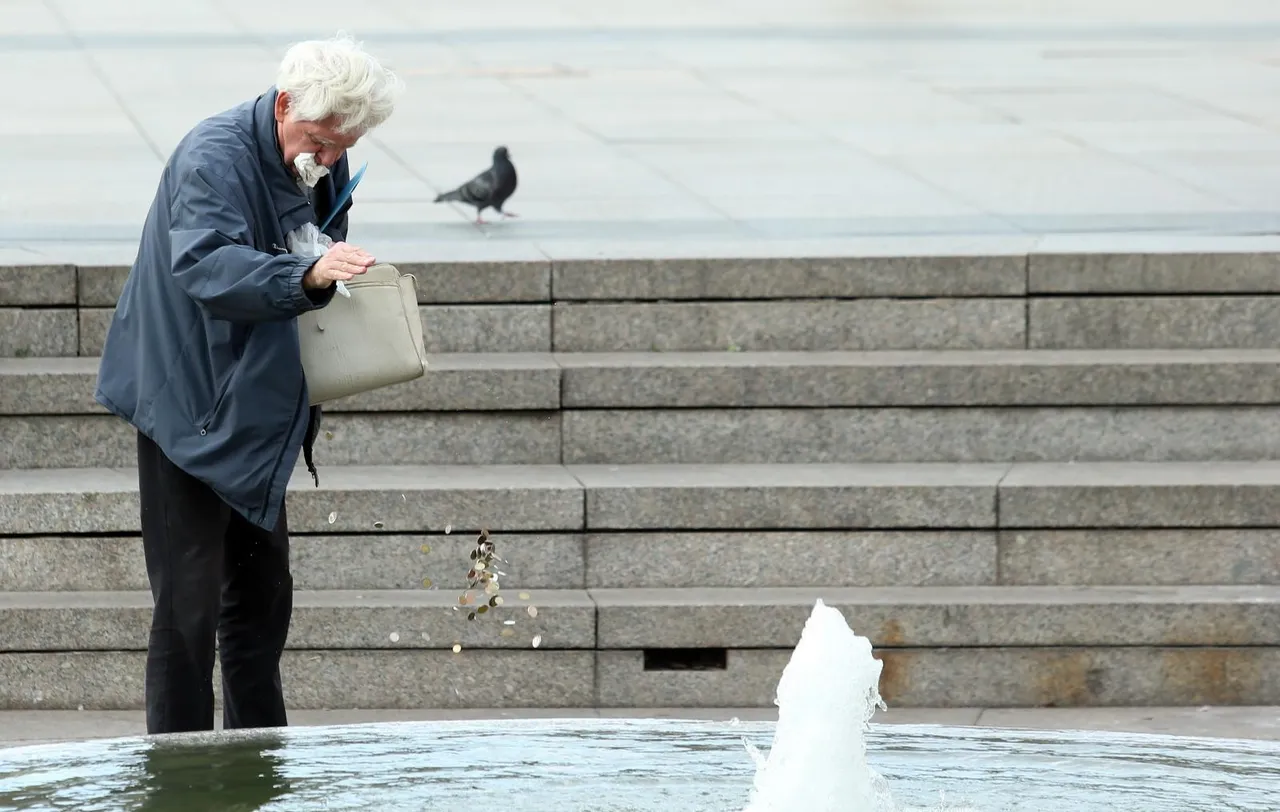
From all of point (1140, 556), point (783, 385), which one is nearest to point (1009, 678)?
point (1140, 556)

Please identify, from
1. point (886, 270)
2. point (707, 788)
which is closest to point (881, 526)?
point (886, 270)

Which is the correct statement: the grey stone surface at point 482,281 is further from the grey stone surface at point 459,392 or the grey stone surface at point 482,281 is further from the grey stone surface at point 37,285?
the grey stone surface at point 37,285

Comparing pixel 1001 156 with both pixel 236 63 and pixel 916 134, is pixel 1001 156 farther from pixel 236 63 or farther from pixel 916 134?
pixel 236 63

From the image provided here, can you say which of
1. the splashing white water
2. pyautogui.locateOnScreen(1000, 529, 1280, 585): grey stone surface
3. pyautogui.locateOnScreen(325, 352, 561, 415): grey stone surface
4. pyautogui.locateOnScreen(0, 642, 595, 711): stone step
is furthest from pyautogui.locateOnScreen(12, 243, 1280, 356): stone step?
the splashing white water

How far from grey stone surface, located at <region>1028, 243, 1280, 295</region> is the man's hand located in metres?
3.16

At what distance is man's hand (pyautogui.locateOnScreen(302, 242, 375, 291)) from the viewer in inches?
143

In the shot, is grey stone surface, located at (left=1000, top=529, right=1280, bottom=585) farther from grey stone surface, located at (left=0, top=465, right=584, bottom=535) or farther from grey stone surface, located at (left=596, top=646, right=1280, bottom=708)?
grey stone surface, located at (left=0, top=465, right=584, bottom=535)

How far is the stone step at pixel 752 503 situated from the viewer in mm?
5598

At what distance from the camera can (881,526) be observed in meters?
5.68

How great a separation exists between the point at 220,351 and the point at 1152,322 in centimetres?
335

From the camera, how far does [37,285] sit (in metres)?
6.13

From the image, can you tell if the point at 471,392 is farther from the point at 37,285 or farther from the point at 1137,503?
the point at 1137,503

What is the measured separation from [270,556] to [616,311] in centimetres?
220

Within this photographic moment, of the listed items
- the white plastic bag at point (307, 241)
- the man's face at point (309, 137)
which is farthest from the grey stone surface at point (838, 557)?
the man's face at point (309, 137)
